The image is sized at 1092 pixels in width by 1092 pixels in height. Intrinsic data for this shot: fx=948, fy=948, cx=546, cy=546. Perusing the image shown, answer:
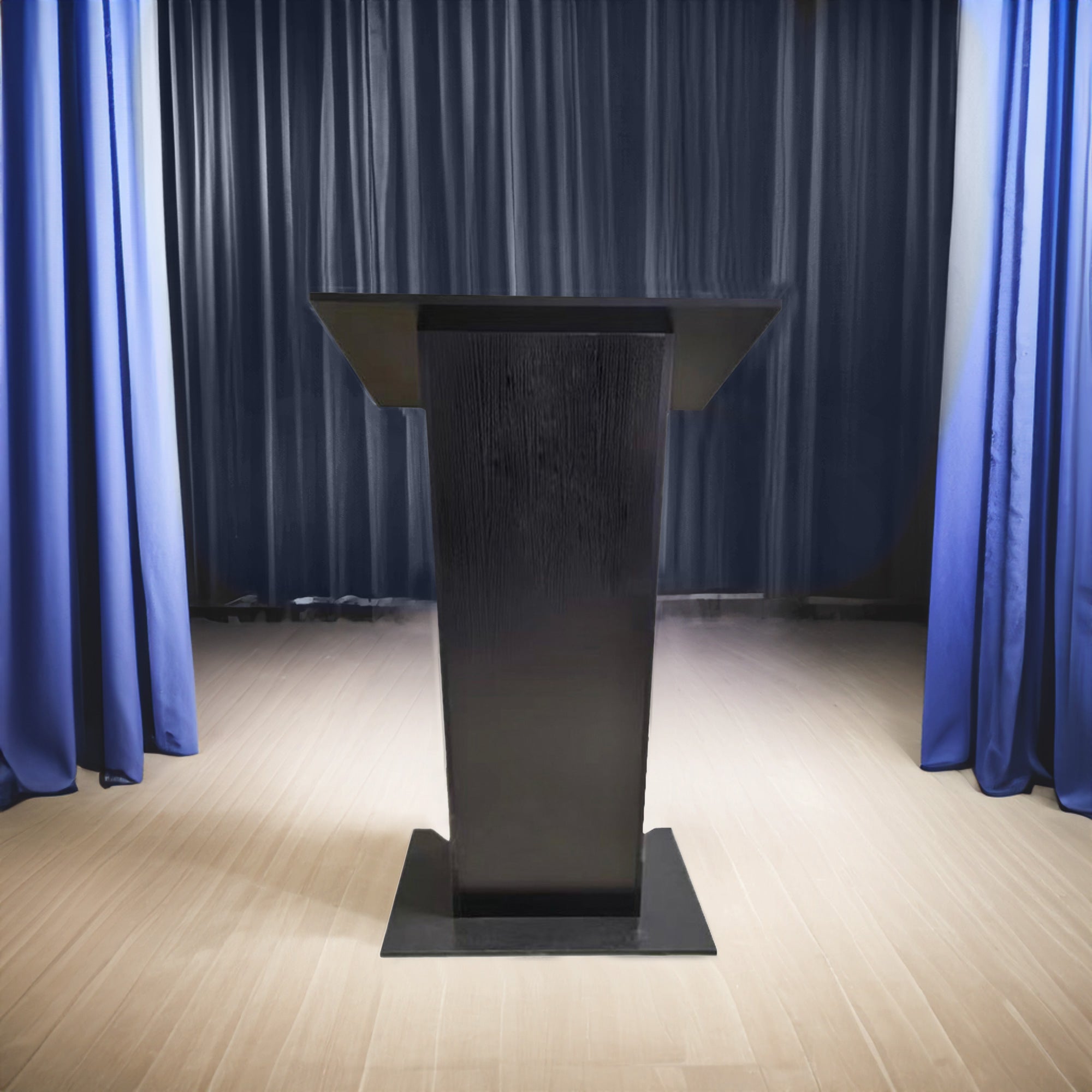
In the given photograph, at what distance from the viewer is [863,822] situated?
1819 mm

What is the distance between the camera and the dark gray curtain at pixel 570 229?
3.37m

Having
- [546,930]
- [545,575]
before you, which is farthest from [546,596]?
[546,930]

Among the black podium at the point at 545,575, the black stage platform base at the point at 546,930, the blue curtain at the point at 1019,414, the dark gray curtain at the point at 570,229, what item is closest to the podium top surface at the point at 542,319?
the black podium at the point at 545,575

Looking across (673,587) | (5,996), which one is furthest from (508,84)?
(5,996)

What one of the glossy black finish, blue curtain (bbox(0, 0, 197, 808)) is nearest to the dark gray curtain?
blue curtain (bbox(0, 0, 197, 808))

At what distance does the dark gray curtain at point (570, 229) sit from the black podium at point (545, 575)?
2216 millimetres

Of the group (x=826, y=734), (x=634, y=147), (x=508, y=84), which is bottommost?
(x=826, y=734)

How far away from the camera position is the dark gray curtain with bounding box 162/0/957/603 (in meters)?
3.37

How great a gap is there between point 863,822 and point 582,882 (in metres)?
0.72

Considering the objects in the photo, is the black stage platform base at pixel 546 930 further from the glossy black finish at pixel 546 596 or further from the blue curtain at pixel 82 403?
the blue curtain at pixel 82 403

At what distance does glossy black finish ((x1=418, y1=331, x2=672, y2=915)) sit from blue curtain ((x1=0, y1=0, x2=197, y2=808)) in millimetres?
1036

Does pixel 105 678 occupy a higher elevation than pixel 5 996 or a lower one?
higher

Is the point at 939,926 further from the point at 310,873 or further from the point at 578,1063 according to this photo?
the point at 310,873

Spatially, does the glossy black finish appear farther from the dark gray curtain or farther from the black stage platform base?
the dark gray curtain
